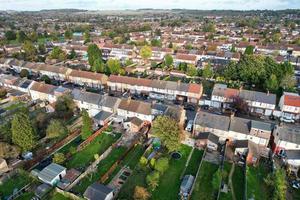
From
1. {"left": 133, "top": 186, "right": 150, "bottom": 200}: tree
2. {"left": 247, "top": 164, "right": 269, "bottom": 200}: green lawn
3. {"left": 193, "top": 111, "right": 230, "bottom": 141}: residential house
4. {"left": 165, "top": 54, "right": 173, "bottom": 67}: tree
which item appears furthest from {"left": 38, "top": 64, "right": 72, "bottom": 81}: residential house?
{"left": 247, "top": 164, "right": 269, "bottom": 200}: green lawn

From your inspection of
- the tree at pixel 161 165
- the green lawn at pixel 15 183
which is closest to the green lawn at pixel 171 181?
the tree at pixel 161 165

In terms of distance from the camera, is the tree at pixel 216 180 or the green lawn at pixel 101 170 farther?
the green lawn at pixel 101 170

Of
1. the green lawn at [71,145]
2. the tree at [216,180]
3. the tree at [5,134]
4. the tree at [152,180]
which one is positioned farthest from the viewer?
the green lawn at [71,145]

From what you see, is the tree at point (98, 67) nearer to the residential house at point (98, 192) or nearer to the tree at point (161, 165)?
the tree at point (161, 165)

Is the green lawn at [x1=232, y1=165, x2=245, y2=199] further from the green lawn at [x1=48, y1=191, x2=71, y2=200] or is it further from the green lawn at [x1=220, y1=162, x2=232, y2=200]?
the green lawn at [x1=48, y1=191, x2=71, y2=200]

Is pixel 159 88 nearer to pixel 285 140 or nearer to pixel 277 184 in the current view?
pixel 285 140

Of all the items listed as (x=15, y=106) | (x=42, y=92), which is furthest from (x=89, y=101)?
(x=15, y=106)

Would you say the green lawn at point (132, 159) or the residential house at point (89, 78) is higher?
the residential house at point (89, 78)
